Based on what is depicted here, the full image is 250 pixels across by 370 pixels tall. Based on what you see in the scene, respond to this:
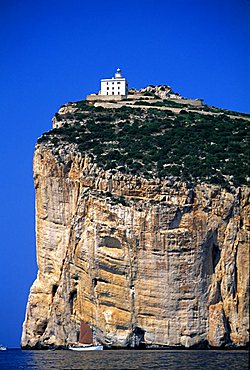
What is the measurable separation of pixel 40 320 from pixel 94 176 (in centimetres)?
910

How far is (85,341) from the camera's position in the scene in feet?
207

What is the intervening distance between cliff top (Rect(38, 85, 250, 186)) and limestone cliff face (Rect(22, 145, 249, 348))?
60.4 inches

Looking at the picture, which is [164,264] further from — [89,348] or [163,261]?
[89,348]

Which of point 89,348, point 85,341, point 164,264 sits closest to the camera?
point 164,264

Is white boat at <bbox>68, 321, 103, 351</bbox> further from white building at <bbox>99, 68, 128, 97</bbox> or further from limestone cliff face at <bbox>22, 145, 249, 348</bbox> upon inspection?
white building at <bbox>99, 68, 128, 97</bbox>

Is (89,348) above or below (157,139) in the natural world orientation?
below

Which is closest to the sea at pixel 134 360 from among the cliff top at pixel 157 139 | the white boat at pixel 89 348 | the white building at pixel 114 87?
the white boat at pixel 89 348

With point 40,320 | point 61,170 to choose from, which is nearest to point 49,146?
point 61,170

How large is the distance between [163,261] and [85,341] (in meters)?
6.79

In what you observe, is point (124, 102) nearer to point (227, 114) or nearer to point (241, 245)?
point (227, 114)

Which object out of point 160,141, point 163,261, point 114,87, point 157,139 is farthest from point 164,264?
point 114,87

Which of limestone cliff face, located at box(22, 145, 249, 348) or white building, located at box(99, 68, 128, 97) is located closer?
limestone cliff face, located at box(22, 145, 249, 348)

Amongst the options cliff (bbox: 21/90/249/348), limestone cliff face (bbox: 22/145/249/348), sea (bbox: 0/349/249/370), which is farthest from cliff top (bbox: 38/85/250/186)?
sea (bbox: 0/349/249/370)

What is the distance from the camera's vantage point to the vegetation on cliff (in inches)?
2493
